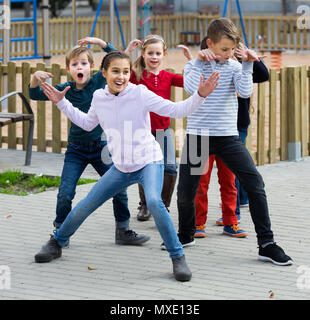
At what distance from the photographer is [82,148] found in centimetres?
618

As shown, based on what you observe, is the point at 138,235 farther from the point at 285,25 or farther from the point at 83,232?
the point at 285,25

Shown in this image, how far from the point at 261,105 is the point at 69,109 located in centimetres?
414

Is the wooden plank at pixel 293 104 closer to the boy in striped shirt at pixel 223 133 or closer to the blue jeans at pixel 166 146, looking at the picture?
the blue jeans at pixel 166 146

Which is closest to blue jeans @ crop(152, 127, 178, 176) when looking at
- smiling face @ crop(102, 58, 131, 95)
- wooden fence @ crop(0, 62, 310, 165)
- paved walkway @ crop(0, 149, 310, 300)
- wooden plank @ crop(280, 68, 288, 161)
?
paved walkway @ crop(0, 149, 310, 300)

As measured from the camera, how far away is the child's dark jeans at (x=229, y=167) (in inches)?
228

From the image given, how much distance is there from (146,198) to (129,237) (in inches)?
38.3

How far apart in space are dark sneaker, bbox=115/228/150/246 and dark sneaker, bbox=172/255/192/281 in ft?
2.95

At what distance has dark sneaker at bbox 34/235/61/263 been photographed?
5.80 metres

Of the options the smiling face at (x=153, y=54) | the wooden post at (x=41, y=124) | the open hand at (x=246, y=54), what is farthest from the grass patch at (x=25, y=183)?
the open hand at (x=246, y=54)

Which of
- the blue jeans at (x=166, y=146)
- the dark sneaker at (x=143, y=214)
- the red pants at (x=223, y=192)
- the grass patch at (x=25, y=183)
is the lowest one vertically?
the dark sneaker at (x=143, y=214)

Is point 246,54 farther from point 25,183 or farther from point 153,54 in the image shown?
point 25,183

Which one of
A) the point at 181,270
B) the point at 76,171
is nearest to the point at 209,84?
the point at 181,270

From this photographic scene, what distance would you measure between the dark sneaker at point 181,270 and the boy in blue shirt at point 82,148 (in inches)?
36.1

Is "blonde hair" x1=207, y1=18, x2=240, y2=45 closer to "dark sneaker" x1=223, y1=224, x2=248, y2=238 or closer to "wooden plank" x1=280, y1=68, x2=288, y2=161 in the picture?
"dark sneaker" x1=223, y1=224, x2=248, y2=238
